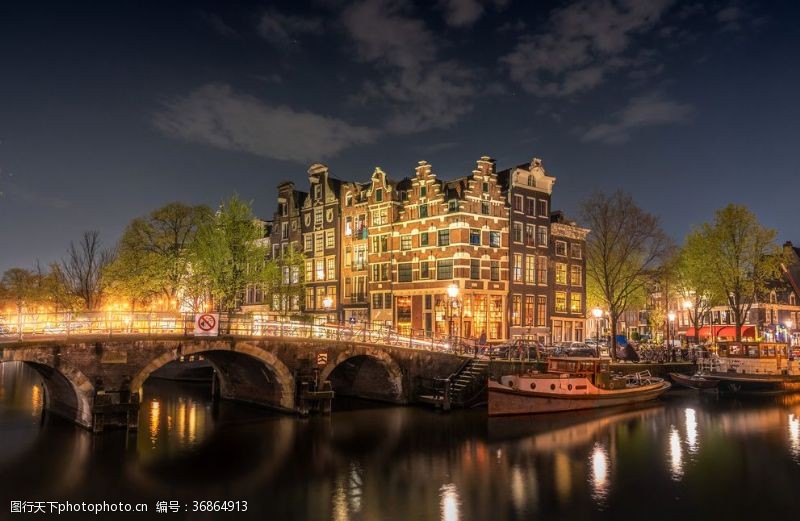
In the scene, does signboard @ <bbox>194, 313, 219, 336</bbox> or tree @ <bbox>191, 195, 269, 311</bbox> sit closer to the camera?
signboard @ <bbox>194, 313, 219, 336</bbox>

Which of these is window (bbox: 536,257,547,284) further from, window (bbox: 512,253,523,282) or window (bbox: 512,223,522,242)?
window (bbox: 512,223,522,242)

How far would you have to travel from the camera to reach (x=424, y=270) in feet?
196

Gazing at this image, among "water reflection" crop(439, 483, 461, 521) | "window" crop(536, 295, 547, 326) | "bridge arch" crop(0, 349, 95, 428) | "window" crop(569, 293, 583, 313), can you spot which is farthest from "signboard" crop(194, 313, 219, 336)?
"window" crop(569, 293, 583, 313)

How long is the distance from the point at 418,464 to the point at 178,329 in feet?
51.3

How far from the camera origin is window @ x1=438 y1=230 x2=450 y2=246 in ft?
190

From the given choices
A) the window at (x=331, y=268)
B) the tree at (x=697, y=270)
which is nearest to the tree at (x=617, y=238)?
the tree at (x=697, y=270)

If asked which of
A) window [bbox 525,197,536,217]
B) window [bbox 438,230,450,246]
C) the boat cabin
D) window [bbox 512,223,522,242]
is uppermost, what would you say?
window [bbox 525,197,536,217]

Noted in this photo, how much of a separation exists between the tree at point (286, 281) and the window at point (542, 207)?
25.6 m

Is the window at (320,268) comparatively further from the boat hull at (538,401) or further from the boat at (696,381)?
the boat at (696,381)

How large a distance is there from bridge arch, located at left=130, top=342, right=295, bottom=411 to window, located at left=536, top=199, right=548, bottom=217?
117 feet

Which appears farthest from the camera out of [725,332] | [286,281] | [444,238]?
[725,332]

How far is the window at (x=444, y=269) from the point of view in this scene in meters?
57.3

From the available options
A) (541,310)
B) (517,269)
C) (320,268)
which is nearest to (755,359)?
(541,310)

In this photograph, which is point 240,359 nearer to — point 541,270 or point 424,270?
point 424,270
